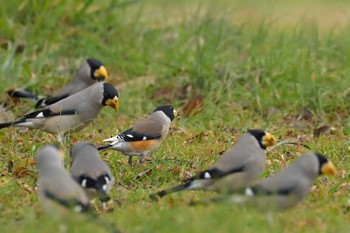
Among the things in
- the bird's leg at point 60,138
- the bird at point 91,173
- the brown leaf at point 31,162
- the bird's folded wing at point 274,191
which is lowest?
the bird's leg at point 60,138

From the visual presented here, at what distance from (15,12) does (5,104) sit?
74.6 inches

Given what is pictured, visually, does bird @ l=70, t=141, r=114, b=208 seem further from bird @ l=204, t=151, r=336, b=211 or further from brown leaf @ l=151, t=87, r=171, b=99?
brown leaf @ l=151, t=87, r=171, b=99

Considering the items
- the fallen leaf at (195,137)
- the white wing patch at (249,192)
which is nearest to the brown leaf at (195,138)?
the fallen leaf at (195,137)

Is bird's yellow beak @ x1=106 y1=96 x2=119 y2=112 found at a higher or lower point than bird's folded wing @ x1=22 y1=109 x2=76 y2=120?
higher

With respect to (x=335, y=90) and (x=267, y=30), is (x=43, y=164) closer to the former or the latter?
(x=335, y=90)

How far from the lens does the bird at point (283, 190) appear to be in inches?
226

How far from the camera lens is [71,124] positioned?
8297 millimetres

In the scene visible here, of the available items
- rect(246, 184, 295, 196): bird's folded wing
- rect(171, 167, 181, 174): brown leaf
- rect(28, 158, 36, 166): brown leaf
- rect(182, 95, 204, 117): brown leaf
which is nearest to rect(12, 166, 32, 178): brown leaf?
rect(28, 158, 36, 166): brown leaf

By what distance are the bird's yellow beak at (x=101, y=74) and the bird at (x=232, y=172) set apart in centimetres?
322

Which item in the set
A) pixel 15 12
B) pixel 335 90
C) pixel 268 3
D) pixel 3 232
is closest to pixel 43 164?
pixel 3 232

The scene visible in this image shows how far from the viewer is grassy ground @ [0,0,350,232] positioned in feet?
21.4

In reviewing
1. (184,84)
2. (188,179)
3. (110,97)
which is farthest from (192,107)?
(188,179)

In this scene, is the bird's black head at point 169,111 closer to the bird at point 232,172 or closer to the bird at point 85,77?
the bird at point 232,172

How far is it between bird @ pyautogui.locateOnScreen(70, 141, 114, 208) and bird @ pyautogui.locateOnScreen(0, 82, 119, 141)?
1661 mm
